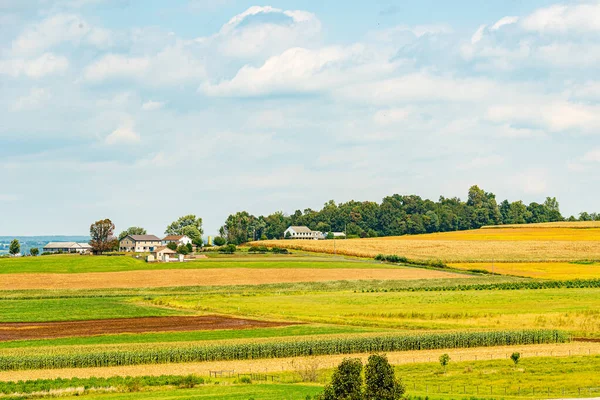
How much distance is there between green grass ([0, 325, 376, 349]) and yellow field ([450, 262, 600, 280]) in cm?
5719

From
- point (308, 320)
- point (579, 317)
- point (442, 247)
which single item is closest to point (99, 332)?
point (308, 320)

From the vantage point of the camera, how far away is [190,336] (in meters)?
62.9

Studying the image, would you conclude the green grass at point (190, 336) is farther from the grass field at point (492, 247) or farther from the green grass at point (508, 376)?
the grass field at point (492, 247)

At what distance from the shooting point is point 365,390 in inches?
1417

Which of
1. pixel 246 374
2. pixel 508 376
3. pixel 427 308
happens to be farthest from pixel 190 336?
pixel 427 308

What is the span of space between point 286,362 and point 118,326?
2209 cm

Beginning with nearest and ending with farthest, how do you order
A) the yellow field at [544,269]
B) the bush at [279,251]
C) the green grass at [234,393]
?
1. the green grass at [234,393]
2. the yellow field at [544,269]
3. the bush at [279,251]

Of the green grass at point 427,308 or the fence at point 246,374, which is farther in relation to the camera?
the green grass at point 427,308

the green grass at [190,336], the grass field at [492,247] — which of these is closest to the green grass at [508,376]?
the green grass at [190,336]

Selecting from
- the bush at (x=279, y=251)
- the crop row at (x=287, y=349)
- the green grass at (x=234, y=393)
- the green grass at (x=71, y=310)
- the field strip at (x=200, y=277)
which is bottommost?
the green grass at (x=234, y=393)

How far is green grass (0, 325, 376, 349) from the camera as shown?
2361 inches

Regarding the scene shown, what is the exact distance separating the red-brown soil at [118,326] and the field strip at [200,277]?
113ft

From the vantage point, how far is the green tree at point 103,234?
181450 mm

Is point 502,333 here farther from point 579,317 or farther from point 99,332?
point 99,332
